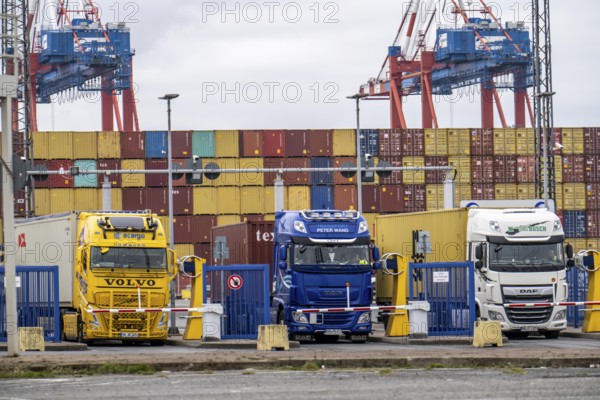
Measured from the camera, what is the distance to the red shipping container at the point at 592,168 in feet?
259

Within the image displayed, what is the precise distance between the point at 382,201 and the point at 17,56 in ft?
172

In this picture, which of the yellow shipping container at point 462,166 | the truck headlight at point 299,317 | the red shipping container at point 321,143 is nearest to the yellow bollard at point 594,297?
the truck headlight at point 299,317

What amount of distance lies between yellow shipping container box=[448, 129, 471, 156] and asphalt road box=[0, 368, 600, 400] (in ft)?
186

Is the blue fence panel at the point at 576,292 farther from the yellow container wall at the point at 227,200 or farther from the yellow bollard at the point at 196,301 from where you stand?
the yellow container wall at the point at 227,200

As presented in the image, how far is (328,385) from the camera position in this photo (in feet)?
62.0

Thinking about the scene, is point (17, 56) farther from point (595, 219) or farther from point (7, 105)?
point (595, 219)

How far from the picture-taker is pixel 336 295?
31469mm

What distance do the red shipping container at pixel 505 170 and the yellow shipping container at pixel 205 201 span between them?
16.5m

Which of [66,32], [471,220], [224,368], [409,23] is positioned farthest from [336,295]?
[409,23]

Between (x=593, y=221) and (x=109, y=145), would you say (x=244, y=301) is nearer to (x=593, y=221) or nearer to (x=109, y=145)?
(x=109, y=145)

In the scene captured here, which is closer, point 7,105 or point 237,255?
point 7,105

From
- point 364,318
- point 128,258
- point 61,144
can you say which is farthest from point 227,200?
point 128,258

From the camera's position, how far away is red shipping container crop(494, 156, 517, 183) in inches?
3093

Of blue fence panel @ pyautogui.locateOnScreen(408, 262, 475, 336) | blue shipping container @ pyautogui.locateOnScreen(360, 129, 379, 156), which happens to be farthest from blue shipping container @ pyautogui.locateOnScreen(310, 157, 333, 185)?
blue fence panel @ pyautogui.locateOnScreen(408, 262, 475, 336)
